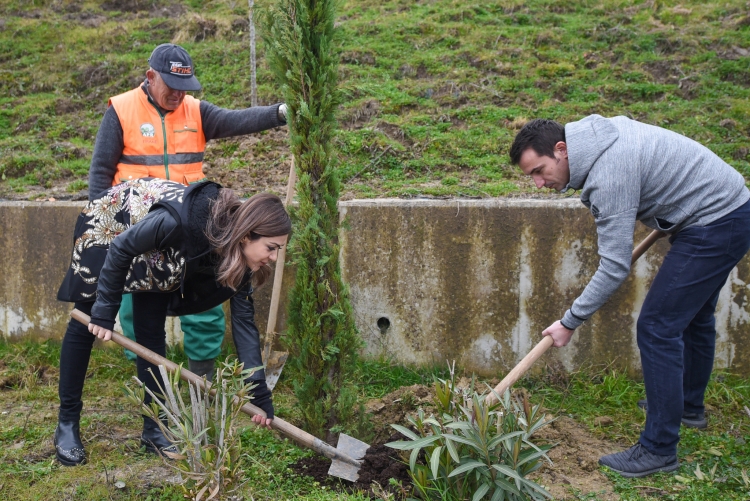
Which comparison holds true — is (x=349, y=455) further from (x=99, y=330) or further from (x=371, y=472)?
(x=99, y=330)

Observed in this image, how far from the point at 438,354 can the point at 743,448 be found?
→ 192 centimetres

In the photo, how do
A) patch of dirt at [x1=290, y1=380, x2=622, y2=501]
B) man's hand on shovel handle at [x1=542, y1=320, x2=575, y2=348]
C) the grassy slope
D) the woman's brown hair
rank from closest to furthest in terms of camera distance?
the woman's brown hair, patch of dirt at [x1=290, y1=380, x2=622, y2=501], man's hand on shovel handle at [x1=542, y1=320, x2=575, y2=348], the grassy slope

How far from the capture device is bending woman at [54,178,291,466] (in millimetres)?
3174

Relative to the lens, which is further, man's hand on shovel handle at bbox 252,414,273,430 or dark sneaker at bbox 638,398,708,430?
dark sneaker at bbox 638,398,708,430

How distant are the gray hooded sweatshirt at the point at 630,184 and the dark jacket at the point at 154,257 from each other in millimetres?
1716

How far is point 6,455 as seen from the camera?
3.82 meters

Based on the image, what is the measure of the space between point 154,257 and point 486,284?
7.49 ft

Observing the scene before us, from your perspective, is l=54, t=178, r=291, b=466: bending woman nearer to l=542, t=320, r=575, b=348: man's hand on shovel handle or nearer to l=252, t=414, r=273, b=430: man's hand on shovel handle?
l=252, t=414, r=273, b=430: man's hand on shovel handle

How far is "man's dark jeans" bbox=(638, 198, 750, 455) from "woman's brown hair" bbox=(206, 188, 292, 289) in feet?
6.26

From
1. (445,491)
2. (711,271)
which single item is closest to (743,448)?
(711,271)

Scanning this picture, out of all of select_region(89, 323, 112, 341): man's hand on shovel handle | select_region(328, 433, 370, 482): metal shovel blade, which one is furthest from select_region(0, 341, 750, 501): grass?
select_region(89, 323, 112, 341): man's hand on shovel handle

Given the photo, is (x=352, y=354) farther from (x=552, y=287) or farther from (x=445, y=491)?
(x=552, y=287)

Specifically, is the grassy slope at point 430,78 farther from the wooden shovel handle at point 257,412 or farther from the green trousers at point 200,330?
the wooden shovel handle at point 257,412

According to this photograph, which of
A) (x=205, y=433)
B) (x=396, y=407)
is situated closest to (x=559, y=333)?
(x=396, y=407)
